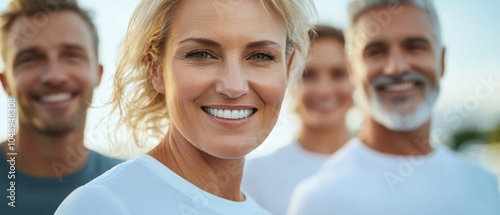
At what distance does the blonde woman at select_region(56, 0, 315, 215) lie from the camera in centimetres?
211

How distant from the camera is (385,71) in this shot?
3918mm

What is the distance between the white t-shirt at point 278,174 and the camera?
4840 mm

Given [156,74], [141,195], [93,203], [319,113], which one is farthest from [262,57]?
[319,113]

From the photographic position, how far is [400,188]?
12.6ft

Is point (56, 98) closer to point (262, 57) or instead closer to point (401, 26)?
point (262, 57)

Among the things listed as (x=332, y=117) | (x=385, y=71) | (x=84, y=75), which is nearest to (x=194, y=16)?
(x=84, y=75)

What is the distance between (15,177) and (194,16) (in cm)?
137

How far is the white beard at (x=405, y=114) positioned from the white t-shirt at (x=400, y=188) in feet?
0.61

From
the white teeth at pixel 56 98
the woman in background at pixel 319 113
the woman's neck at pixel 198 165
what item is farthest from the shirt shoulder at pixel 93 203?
the woman in background at pixel 319 113

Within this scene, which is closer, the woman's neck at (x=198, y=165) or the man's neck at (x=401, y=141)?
the woman's neck at (x=198, y=165)

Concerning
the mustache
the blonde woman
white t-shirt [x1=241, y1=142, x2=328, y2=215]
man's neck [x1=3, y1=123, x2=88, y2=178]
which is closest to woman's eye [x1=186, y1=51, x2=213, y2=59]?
the blonde woman

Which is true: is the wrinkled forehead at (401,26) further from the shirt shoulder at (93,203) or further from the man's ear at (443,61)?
the shirt shoulder at (93,203)

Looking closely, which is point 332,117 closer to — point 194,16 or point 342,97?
point 342,97

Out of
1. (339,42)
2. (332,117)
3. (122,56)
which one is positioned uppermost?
(122,56)
